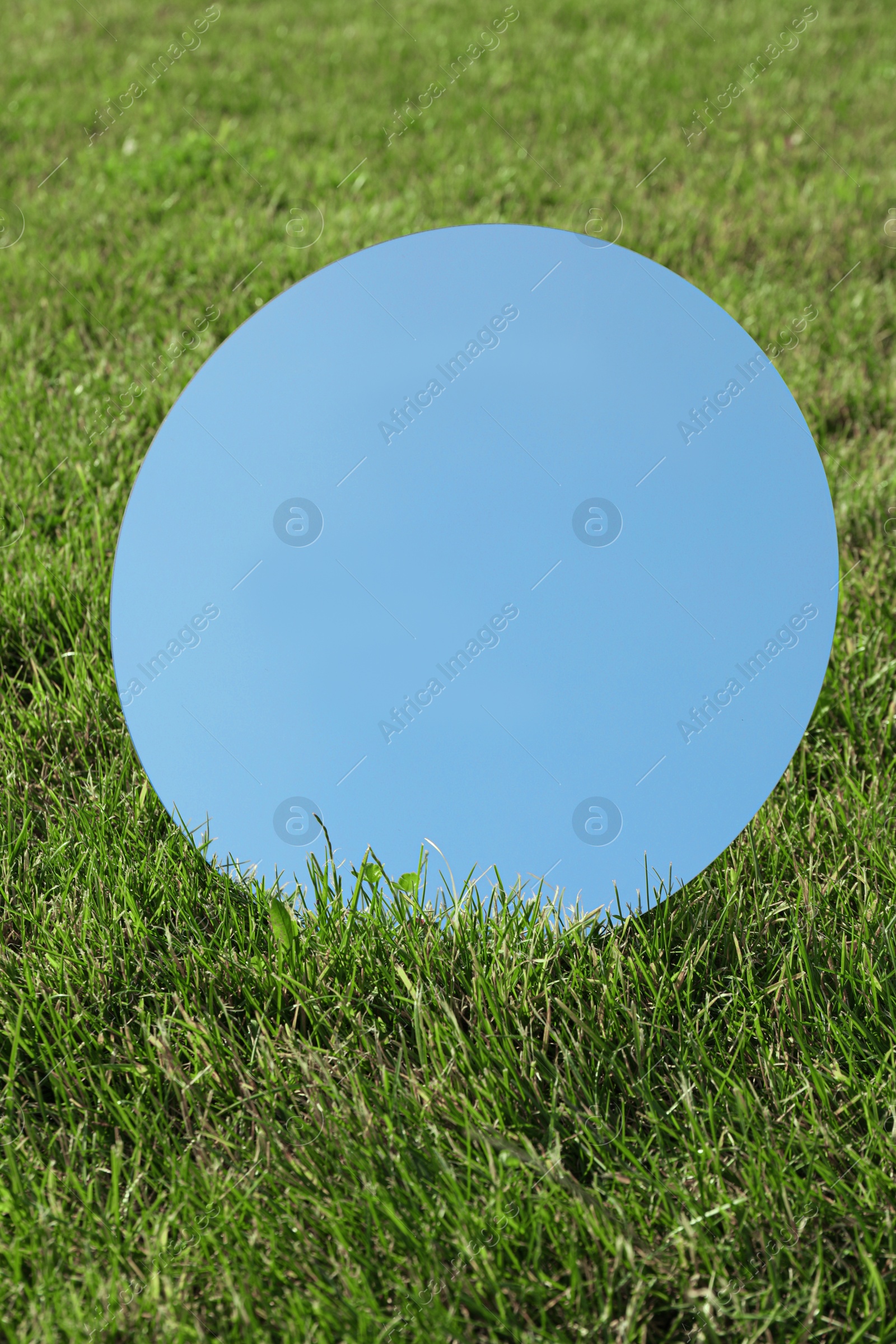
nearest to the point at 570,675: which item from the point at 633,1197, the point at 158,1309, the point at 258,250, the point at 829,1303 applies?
the point at 633,1197

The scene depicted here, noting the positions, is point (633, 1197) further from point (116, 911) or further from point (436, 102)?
point (436, 102)

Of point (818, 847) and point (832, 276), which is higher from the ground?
point (832, 276)

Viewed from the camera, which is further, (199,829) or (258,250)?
(258,250)

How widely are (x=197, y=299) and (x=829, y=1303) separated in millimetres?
4408

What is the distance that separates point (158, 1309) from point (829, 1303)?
1.12m

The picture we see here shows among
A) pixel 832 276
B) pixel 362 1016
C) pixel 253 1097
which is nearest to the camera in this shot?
pixel 253 1097

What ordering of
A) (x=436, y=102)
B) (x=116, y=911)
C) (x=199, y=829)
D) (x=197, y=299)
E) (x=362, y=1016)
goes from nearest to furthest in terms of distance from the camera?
(x=362, y=1016) → (x=116, y=911) → (x=199, y=829) → (x=197, y=299) → (x=436, y=102)

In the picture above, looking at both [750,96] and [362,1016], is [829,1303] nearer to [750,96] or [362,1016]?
[362,1016]

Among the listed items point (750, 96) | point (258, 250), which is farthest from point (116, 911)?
point (750, 96)

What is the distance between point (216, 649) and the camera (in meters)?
2.34

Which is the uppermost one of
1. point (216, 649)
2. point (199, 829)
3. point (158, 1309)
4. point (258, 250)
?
point (258, 250)

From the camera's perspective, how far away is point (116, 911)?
2.10 metres

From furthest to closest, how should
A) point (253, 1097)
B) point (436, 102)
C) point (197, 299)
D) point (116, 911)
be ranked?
point (436, 102) < point (197, 299) < point (116, 911) < point (253, 1097)

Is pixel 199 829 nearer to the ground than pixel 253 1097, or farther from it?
farther from it
